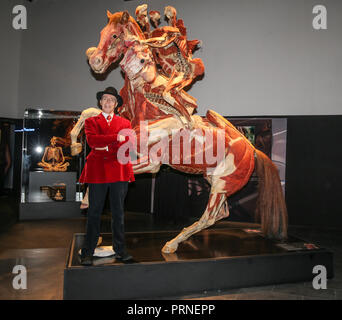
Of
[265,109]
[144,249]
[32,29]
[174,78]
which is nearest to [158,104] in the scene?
[174,78]

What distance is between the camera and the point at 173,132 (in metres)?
2.75

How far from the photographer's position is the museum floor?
2449 mm

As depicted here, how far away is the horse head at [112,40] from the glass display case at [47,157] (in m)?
2.77

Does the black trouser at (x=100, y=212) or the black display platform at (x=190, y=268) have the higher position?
the black trouser at (x=100, y=212)

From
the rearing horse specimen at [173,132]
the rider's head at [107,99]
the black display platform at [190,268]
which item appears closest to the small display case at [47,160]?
the black display platform at [190,268]

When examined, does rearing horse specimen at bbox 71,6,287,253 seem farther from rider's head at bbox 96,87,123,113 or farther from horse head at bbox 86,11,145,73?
rider's head at bbox 96,87,123,113

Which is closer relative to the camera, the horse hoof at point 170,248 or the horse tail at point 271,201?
the horse hoof at point 170,248

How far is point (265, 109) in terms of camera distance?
5.21 metres

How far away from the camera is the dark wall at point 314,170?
489 cm

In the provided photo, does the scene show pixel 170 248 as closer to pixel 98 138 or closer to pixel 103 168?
pixel 103 168

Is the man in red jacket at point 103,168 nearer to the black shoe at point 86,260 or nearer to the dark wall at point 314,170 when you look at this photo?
the black shoe at point 86,260

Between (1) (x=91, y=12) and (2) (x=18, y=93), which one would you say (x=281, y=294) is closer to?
(1) (x=91, y=12)

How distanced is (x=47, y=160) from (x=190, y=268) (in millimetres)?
3747

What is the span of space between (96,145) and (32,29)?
19.1 feet
